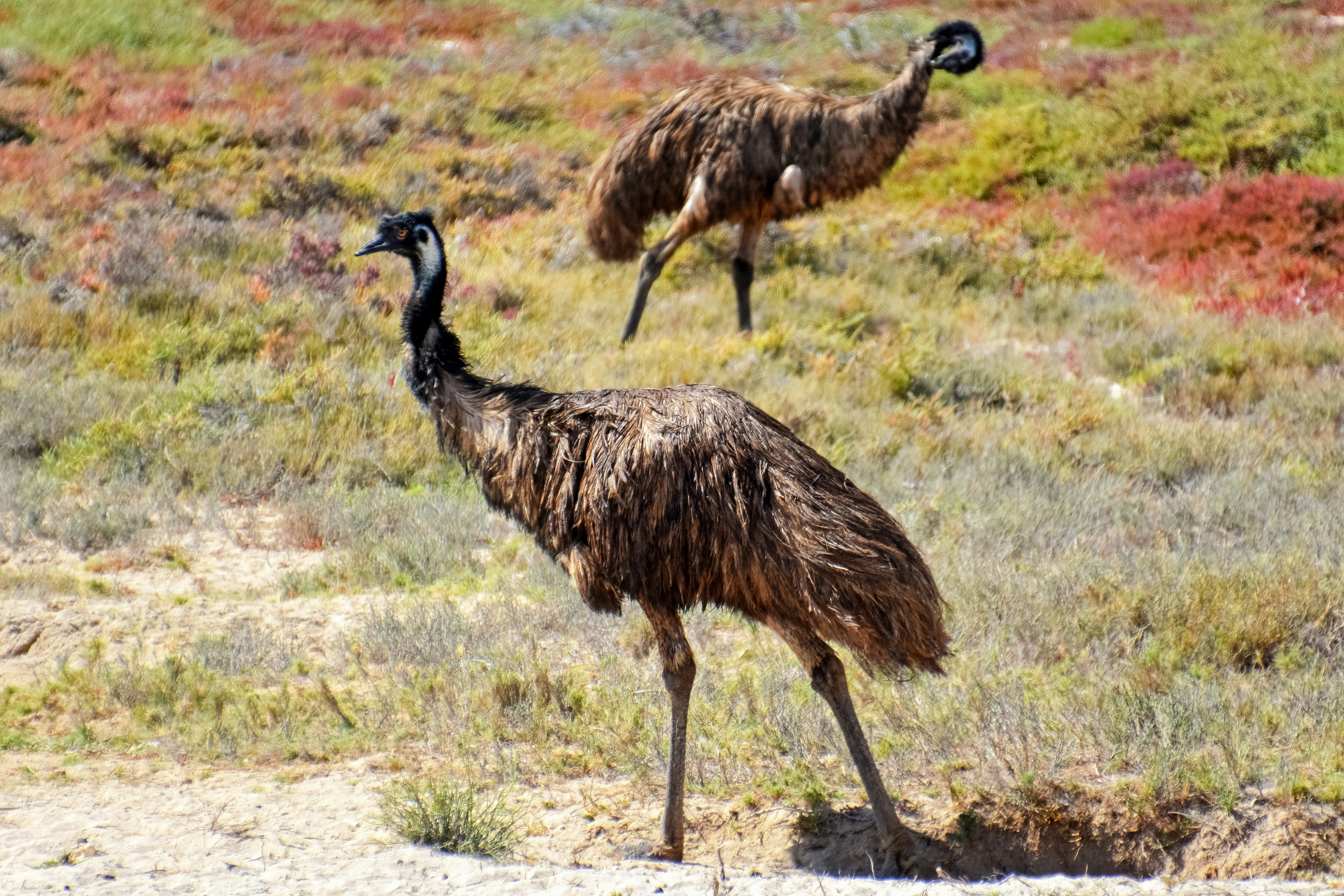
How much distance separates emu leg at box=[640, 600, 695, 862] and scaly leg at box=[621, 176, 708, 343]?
20.8 feet

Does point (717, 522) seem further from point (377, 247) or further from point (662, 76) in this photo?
point (662, 76)

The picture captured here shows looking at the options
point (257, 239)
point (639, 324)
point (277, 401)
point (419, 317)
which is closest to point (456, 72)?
point (257, 239)

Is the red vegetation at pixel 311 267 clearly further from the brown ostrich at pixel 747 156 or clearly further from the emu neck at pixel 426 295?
the emu neck at pixel 426 295

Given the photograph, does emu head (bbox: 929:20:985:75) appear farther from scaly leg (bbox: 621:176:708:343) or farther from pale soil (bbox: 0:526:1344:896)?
pale soil (bbox: 0:526:1344:896)

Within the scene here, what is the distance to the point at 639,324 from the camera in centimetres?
1099

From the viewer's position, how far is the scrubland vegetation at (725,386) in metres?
4.90

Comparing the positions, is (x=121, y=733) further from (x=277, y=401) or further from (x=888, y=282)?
(x=888, y=282)

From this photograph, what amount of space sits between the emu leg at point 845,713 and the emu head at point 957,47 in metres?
7.37

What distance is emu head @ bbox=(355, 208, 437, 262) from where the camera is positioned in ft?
15.7

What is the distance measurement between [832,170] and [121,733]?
22.8 feet

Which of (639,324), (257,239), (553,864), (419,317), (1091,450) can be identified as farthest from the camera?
(257,239)

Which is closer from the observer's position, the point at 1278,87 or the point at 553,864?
the point at 553,864

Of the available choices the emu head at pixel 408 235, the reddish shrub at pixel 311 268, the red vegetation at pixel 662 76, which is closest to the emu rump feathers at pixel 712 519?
the emu head at pixel 408 235

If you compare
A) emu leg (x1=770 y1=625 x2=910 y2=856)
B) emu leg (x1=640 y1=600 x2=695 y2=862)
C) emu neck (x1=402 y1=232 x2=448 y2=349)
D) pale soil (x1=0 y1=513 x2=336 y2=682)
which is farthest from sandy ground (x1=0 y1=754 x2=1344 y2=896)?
emu neck (x1=402 y1=232 x2=448 y2=349)
